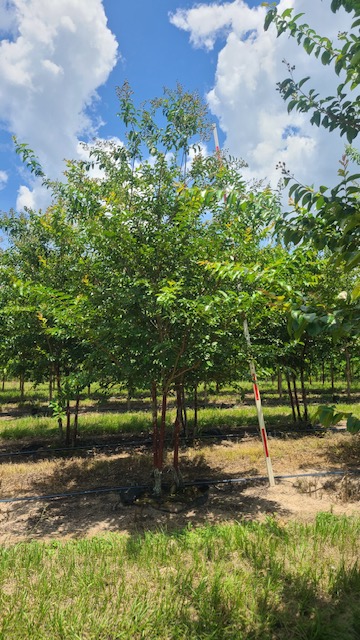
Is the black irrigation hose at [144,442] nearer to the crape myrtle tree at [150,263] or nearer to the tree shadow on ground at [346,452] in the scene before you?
the tree shadow on ground at [346,452]

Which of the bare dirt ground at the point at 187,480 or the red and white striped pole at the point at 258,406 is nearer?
the bare dirt ground at the point at 187,480

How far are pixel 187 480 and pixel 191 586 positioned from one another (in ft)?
13.0

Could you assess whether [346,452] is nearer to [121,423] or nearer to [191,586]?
[191,586]

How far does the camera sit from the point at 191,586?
11.4ft

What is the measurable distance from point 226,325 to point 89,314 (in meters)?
2.10

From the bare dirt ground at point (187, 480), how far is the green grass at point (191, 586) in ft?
2.92

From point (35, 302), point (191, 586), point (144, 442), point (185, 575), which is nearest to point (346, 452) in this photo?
point (144, 442)

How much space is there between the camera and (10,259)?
1183 cm

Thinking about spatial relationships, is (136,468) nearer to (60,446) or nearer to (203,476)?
(203,476)

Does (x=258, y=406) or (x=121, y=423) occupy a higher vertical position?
(x=258, y=406)

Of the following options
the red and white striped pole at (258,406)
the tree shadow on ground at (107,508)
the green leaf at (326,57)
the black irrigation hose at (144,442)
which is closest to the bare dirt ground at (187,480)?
the tree shadow on ground at (107,508)

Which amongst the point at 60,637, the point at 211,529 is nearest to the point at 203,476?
the point at 211,529

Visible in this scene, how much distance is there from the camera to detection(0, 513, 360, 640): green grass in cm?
297

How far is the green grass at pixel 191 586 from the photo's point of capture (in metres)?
2.97
